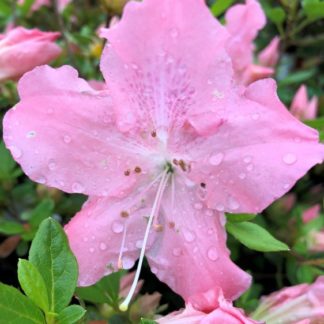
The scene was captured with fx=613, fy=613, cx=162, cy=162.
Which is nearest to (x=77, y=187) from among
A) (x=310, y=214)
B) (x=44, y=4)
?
(x=310, y=214)

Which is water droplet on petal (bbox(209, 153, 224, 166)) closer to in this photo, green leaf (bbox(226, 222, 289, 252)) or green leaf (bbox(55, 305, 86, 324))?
green leaf (bbox(226, 222, 289, 252))

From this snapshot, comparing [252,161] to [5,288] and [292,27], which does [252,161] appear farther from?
[292,27]

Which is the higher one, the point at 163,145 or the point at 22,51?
the point at 22,51

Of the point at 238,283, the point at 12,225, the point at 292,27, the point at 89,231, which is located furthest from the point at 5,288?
the point at 292,27

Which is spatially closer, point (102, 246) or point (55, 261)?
point (55, 261)

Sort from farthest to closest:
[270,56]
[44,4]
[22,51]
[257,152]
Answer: [44,4], [270,56], [22,51], [257,152]

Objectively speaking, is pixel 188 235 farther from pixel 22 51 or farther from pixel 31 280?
pixel 22 51
